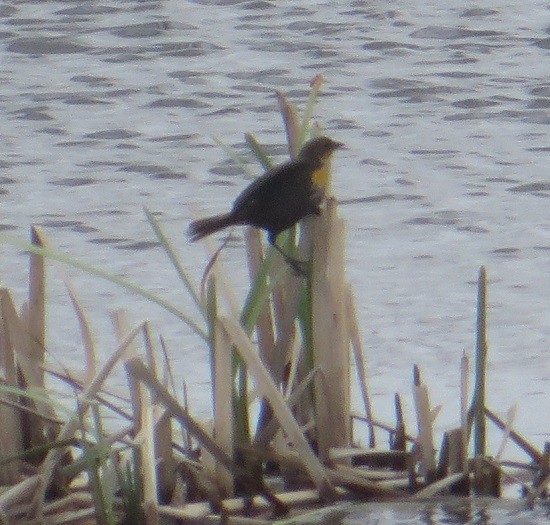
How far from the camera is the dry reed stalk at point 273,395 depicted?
351 centimetres

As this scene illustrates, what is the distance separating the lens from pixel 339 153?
6926mm

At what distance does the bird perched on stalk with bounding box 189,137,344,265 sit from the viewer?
12.9ft

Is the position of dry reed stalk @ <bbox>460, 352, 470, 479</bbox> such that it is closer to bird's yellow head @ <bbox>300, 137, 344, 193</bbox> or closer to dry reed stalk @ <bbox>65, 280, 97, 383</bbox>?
bird's yellow head @ <bbox>300, 137, 344, 193</bbox>

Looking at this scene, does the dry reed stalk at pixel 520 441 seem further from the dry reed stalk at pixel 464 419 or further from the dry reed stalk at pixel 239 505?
the dry reed stalk at pixel 239 505

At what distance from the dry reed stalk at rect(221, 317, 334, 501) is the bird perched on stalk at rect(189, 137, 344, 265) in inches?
16.3

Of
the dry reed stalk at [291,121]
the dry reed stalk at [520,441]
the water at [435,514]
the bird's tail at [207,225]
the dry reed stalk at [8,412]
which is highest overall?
the dry reed stalk at [291,121]

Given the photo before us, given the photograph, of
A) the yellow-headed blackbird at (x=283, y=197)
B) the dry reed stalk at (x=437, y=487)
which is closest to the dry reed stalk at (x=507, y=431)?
the dry reed stalk at (x=437, y=487)

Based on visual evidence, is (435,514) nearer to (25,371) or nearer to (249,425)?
(249,425)

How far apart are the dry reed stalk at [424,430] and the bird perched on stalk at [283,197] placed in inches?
19.0

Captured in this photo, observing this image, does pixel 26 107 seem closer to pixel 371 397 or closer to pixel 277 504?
pixel 371 397

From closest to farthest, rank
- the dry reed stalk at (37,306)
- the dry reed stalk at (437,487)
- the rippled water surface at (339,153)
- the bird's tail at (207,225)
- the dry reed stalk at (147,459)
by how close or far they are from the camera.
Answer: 1. the dry reed stalk at (147,459)
2. the dry reed stalk at (437,487)
3. the dry reed stalk at (37,306)
4. the bird's tail at (207,225)
5. the rippled water surface at (339,153)

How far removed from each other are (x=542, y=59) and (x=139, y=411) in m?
5.26

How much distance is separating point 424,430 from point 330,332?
310 mm

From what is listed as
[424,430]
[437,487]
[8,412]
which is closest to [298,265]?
[424,430]
